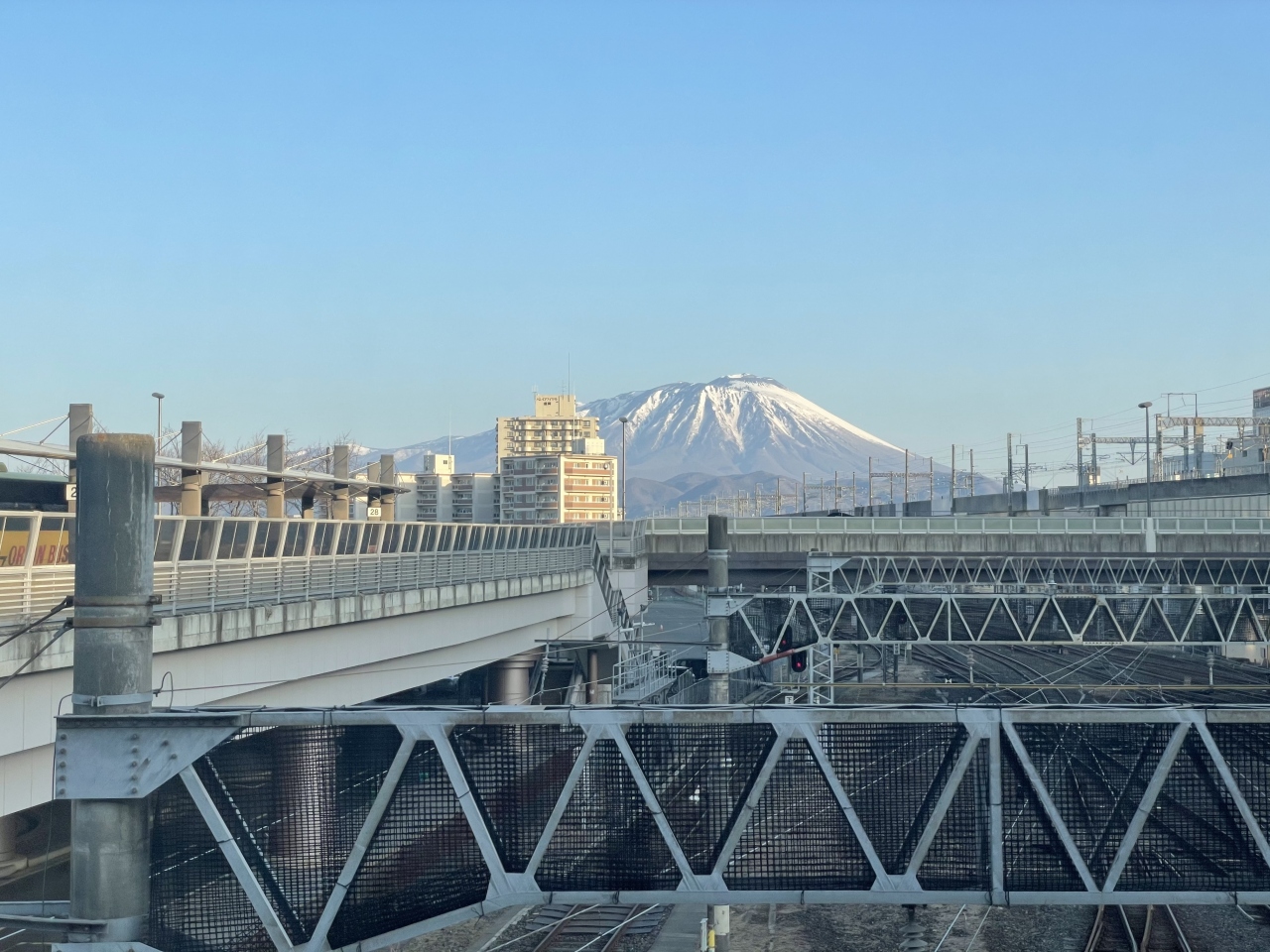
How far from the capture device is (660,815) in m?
8.77

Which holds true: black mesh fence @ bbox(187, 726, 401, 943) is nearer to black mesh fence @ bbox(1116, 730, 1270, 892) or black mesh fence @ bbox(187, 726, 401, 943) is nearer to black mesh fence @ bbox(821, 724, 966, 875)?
black mesh fence @ bbox(821, 724, 966, 875)

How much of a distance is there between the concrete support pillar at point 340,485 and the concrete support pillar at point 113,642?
50.3 meters

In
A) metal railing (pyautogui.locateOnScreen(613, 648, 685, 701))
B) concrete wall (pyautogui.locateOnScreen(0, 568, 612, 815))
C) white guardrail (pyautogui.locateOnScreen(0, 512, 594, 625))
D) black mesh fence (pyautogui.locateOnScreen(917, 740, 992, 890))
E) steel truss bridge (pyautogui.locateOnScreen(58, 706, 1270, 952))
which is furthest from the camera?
metal railing (pyautogui.locateOnScreen(613, 648, 685, 701))

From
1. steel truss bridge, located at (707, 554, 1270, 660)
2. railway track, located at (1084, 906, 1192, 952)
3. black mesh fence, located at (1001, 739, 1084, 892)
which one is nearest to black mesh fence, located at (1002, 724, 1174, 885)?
black mesh fence, located at (1001, 739, 1084, 892)

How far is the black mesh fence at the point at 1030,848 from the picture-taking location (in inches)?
360

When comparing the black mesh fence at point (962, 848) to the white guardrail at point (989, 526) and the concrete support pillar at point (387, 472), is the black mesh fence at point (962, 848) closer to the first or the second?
the white guardrail at point (989, 526)

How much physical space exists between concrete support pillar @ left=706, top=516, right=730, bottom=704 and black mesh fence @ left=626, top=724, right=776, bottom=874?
52.2 ft

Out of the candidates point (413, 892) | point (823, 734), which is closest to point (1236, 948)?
point (823, 734)

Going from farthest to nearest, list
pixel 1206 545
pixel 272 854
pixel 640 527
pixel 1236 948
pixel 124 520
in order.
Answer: pixel 640 527
pixel 1206 545
pixel 1236 948
pixel 272 854
pixel 124 520

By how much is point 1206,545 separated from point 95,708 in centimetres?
5664

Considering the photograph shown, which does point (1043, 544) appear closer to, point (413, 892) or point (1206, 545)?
point (1206, 545)

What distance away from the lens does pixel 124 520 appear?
26.8 feet

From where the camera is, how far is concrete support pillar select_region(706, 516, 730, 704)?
A: 2523cm

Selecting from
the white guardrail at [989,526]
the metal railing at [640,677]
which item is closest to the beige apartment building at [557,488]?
the white guardrail at [989,526]
